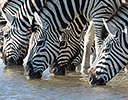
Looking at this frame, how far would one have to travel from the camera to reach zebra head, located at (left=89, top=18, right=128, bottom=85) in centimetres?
821

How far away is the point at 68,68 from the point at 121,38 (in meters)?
3.24

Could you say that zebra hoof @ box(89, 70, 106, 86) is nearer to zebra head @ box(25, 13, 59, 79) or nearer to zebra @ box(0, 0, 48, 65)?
zebra head @ box(25, 13, 59, 79)

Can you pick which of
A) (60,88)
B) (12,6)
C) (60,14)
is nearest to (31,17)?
(12,6)

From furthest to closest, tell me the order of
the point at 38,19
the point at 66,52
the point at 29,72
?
the point at 66,52
the point at 38,19
the point at 29,72

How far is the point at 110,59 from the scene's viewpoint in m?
8.28

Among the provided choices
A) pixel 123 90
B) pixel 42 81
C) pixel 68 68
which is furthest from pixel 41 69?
pixel 123 90

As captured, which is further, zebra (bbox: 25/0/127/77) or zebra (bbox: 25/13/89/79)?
zebra (bbox: 25/0/127/77)

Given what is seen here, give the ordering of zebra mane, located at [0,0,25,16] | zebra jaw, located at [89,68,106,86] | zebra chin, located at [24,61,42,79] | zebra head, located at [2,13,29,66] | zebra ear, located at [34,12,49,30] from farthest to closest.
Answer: zebra mane, located at [0,0,25,16], zebra head, located at [2,13,29,66], zebra ear, located at [34,12,49,30], zebra chin, located at [24,61,42,79], zebra jaw, located at [89,68,106,86]

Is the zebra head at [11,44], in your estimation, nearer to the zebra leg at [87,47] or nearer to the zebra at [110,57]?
the zebra leg at [87,47]

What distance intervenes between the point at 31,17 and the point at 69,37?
1600 millimetres

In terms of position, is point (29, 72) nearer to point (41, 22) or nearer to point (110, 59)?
point (41, 22)

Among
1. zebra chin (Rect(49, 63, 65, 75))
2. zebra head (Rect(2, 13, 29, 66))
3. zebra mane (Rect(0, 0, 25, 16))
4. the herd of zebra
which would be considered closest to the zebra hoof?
the herd of zebra

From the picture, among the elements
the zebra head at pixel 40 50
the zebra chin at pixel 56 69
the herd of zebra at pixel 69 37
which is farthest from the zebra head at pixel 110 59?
the zebra chin at pixel 56 69

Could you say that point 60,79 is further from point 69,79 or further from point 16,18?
point 16,18
